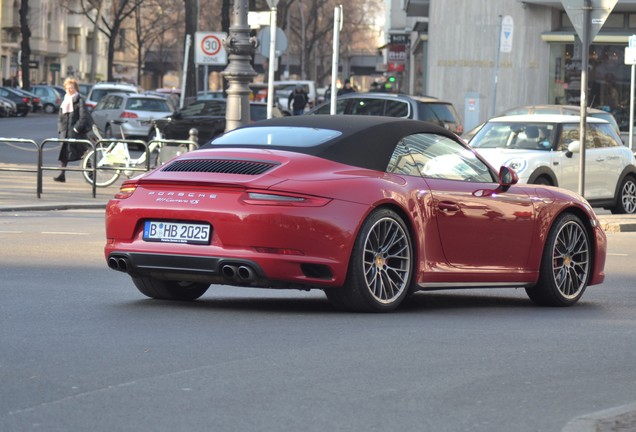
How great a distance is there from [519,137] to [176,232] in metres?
13.8

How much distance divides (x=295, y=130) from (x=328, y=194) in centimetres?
104

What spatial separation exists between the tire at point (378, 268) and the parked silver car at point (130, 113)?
32.8m

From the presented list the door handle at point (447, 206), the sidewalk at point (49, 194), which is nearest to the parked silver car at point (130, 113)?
the sidewalk at point (49, 194)

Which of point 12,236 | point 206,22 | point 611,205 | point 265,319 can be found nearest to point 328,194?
point 265,319

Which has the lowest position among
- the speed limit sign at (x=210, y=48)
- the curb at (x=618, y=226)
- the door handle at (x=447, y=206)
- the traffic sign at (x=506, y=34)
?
the curb at (x=618, y=226)

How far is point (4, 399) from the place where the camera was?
20.8ft

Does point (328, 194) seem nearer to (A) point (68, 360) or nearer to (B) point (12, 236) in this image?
(A) point (68, 360)

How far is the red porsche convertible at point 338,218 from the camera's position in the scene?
9234 millimetres

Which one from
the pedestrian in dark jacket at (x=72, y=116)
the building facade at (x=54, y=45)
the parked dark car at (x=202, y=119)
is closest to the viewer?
the pedestrian in dark jacket at (x=72, y=116)

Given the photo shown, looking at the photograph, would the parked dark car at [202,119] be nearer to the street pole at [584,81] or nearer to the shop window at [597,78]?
the shop window at [597,78]

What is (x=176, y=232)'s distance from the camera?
9.40 metres

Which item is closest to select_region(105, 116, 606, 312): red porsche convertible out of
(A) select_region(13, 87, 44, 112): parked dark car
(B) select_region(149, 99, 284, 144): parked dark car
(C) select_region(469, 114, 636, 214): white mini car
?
(C) select_region(469, 114, 636, 214): white mini car

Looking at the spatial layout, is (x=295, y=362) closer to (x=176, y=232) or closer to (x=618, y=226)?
(x=176, y=232)

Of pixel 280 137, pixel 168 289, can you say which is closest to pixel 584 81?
pixel 280 137
